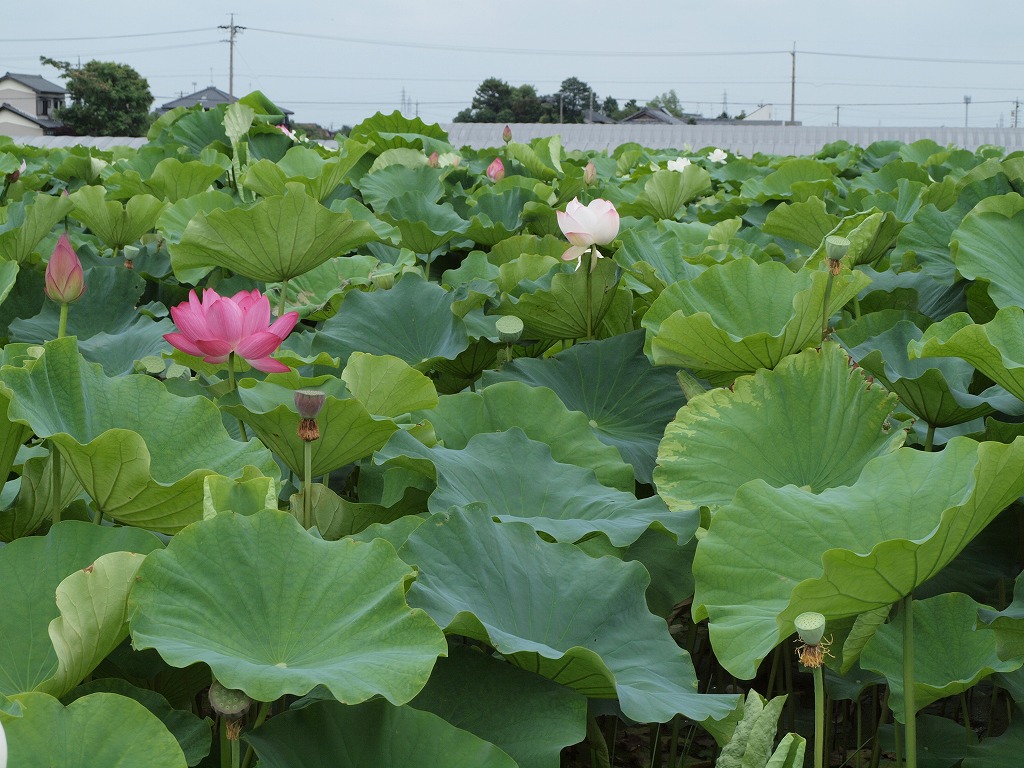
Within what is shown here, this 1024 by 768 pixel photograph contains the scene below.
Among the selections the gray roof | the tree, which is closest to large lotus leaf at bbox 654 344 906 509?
the tree

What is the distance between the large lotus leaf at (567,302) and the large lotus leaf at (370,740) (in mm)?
830

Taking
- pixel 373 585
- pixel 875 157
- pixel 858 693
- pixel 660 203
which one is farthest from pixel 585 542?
pixel 875 157

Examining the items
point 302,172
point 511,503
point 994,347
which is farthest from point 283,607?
point 302,172

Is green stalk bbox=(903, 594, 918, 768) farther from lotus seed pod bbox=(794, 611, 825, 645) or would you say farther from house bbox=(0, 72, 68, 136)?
house bbox=(0, 72, 68, 136)

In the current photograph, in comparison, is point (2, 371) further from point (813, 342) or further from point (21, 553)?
point (813, 342)

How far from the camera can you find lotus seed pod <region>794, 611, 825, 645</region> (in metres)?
0.70

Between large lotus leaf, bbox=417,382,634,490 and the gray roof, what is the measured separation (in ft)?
194

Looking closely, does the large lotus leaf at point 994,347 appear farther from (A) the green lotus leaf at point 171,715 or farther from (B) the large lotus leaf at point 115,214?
(B) the large lotus leaf at point 115,214

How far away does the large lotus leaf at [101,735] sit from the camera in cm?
58

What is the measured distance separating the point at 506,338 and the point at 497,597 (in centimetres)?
60

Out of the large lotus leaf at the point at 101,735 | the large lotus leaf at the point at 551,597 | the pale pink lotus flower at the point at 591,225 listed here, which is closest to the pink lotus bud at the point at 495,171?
the pale pink lotus flower at the point at 591,225

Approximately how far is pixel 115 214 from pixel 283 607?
1.64m

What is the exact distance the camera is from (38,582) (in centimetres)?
75

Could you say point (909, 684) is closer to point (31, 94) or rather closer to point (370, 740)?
point (370, 740)
